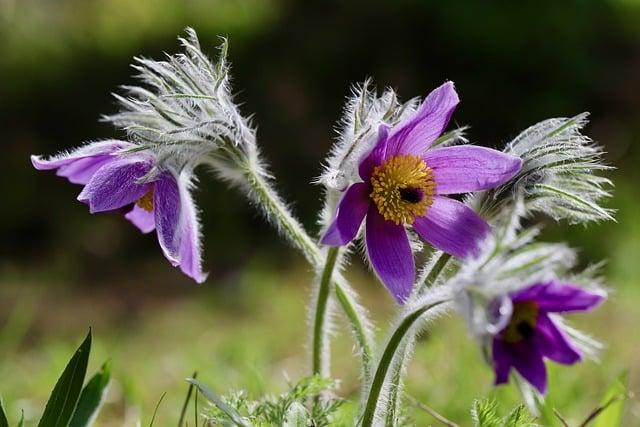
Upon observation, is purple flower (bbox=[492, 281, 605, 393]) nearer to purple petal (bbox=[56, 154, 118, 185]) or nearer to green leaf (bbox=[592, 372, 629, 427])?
green leaf (bbox=[592, 372, 629, 427])

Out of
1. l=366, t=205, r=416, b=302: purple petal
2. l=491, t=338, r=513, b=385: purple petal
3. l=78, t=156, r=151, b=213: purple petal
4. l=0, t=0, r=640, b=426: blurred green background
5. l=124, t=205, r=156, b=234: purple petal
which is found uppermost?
l=491, t=338, r=513, b=385: purple petal

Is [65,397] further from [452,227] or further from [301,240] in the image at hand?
[452,227]

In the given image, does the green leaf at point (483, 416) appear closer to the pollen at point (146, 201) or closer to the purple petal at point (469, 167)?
the purple petal at point (469, 167)

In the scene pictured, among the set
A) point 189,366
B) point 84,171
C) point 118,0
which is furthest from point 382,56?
point 84,171

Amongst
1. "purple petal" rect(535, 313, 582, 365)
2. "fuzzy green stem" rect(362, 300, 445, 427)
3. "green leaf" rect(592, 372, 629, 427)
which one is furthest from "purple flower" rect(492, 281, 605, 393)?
"green leaf" rect(592, 372, 629, 427)

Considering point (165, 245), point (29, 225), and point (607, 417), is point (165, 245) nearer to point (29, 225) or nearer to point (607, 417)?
point (607, 417)

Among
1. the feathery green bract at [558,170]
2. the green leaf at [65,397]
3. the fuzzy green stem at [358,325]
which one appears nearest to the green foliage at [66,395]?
the green leaf at [65,397]

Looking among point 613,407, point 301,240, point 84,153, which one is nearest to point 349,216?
point 301,240

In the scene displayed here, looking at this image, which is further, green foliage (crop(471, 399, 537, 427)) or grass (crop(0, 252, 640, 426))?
grass (crop(0, 252, 640, 426))
